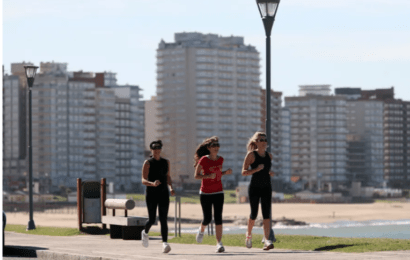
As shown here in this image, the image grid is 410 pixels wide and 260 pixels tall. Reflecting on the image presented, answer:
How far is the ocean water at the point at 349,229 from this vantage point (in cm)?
9912

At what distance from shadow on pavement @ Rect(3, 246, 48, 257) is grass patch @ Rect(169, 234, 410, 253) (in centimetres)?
268

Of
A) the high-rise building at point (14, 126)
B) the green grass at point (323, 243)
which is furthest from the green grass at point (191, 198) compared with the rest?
the green grass at point (323, 243)

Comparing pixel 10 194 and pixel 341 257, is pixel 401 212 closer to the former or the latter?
pixel 10 194

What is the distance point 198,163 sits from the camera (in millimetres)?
14023

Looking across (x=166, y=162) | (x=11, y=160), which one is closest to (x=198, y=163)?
(x=166, y=162)

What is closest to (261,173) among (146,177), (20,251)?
(146,177)

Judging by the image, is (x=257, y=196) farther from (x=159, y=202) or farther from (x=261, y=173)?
(x=159, y=202)

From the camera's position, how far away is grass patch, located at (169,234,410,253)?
14.5m

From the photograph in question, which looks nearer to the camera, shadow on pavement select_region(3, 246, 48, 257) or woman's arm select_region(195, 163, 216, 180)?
woman's arm select_region(195, 163, 216, 180)

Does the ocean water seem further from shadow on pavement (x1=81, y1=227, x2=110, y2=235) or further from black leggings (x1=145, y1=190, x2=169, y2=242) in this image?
black leggings (x1=145, y1=190, x2=169, y2=242)

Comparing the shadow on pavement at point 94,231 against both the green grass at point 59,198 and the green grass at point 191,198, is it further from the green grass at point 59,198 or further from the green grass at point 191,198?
the green grass at point 191,198

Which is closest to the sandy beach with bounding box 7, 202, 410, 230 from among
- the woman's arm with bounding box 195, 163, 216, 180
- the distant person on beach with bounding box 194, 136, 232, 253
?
the distant person on beach with bounding box 194, 136, 232, 253

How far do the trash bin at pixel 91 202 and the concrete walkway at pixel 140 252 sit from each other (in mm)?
3069

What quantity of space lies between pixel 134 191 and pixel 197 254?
18425 cm
